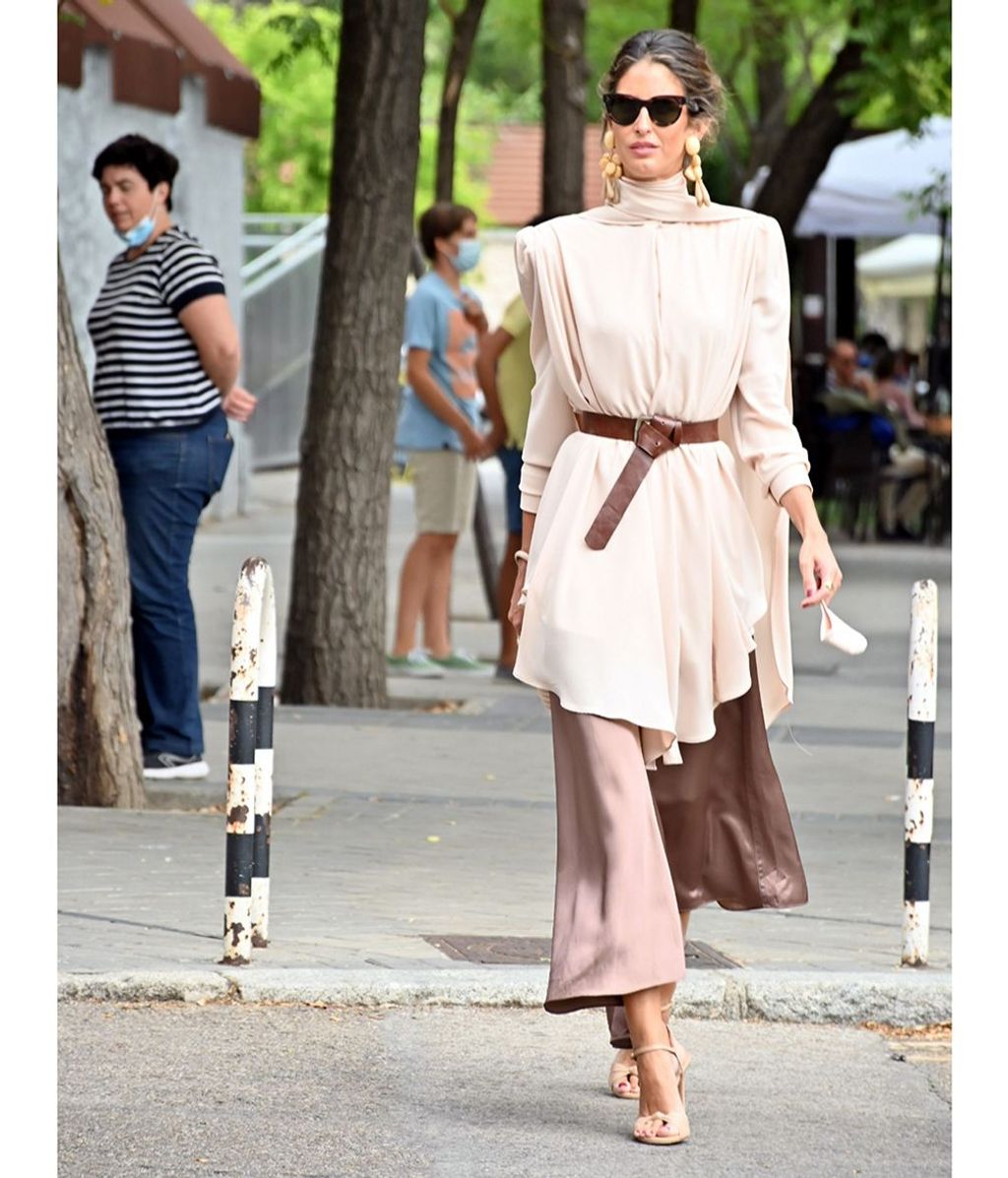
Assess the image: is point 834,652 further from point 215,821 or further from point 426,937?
point 426,937

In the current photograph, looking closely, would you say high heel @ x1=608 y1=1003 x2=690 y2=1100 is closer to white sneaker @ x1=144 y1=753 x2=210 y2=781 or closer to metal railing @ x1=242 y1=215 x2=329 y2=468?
white sneaker @ x1=144 y1=753 x2=210 y2=781

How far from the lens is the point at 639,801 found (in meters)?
4.92

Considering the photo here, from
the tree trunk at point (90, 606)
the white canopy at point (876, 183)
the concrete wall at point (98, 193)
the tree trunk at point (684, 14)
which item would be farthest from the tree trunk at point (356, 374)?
the white canopy at point (876, 183)

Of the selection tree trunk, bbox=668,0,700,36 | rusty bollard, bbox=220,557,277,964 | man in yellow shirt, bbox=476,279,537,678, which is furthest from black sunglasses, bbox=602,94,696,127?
tree trunk, bbox=668,0,700,36

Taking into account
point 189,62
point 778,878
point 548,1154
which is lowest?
point 548,1154

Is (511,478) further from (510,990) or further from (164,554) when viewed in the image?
(510,990)

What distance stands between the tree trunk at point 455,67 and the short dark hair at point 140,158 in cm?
796

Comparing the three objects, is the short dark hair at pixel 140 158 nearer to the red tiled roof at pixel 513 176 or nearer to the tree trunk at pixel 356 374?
the tree trunk at pixel 356 374

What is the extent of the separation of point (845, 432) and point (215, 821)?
44.7 ft

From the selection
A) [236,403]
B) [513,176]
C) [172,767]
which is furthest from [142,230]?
[513,176]

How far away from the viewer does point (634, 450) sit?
4.95 metres

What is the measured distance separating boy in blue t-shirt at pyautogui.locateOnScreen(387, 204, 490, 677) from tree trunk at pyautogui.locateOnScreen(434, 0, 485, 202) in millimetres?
4700

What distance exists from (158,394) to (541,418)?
3.92m
